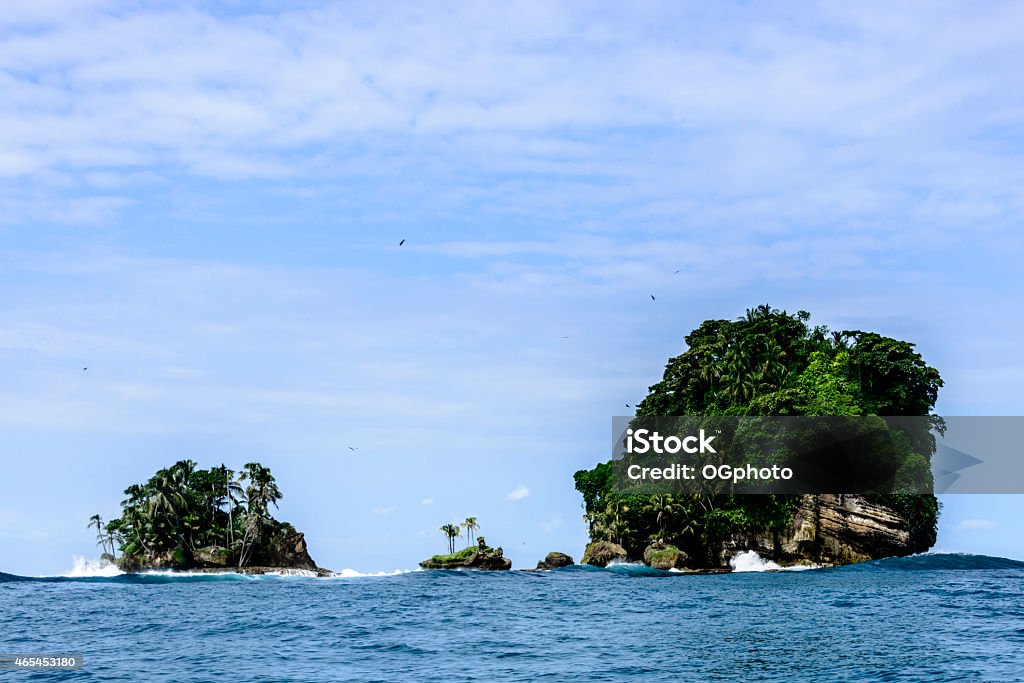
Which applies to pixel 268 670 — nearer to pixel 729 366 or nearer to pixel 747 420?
pixel 747 420

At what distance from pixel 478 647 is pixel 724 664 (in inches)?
364

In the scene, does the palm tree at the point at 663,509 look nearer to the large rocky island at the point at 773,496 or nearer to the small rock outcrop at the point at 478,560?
the large rocky island at the point at 773,496

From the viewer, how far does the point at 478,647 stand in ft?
112

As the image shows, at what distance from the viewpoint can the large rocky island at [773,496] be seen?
277 feet

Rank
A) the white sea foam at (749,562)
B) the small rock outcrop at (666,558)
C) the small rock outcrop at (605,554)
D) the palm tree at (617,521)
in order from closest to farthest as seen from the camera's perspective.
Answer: the white sea foam at (749,562)
the small rock outcrop at (666,558)
the small rock outcrop at (605,554)
the palm tree at (617,521)

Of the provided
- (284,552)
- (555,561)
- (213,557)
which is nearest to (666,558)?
(555,561)

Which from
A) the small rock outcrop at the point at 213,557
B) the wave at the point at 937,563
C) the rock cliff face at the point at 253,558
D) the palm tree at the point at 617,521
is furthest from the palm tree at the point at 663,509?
the small rock outcrop at the point at 213,557

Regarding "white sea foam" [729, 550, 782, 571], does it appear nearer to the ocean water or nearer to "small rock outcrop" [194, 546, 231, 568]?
the ocean water

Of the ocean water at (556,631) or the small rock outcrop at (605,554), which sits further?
the small rock outcrop at (605,554)

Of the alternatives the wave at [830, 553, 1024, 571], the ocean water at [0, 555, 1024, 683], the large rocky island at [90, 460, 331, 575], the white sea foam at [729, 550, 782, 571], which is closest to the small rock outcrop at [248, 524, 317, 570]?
the large rocky island at [90, 460, 331, 575]

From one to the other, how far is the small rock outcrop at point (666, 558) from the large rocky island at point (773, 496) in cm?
13

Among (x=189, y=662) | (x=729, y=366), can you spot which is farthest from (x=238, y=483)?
(x=189, y=662)

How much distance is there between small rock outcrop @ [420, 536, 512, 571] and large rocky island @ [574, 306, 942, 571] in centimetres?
995

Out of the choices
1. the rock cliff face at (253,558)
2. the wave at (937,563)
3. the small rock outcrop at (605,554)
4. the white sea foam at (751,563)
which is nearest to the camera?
the wave at (937,563)
